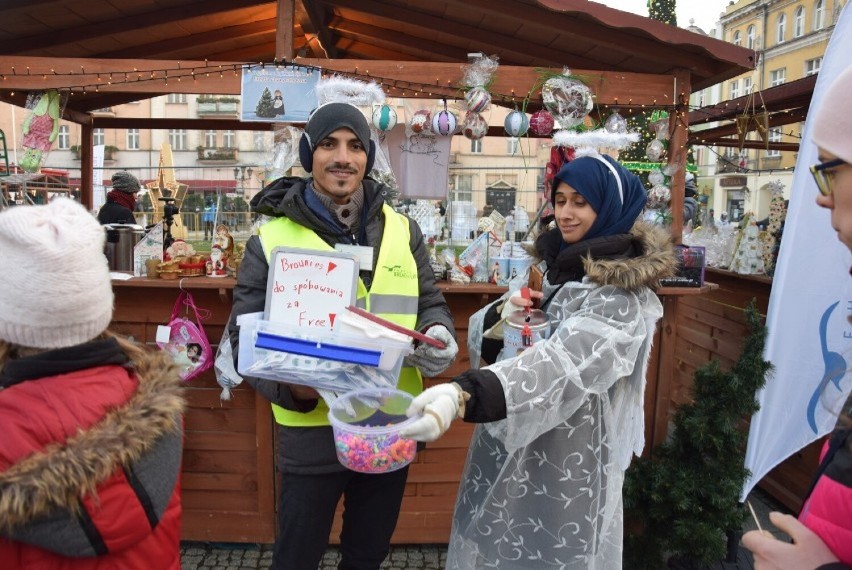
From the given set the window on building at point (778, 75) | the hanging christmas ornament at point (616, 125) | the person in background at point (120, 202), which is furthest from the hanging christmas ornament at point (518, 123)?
the window on building at point (778, 75)

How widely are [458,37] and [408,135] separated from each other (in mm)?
824

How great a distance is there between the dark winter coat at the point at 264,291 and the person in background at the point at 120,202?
12.8ft

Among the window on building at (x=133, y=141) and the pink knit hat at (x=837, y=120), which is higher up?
the window on building at (x=133, y=141)

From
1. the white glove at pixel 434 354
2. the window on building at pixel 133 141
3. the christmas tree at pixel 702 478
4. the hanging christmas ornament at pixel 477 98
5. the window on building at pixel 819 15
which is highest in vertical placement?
the window on building at pixel 819 15

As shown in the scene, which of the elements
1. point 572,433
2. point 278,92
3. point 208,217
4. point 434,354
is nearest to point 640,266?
point 572,433

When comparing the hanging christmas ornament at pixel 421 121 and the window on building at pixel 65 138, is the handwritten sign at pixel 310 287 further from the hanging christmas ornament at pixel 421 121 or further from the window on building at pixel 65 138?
the window on building at pixel 65 138

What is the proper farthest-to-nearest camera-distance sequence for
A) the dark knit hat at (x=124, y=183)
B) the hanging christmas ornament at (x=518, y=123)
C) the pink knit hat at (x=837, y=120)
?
1. the dark knit hat at (x=124, y=183)
2. the hanging christmas ornament at (x=518, y=123)
3. the pink knit hat at (x=837, y=120)

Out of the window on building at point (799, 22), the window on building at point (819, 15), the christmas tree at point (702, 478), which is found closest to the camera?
the christmas tree at point (702, 478)

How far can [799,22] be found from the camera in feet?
101

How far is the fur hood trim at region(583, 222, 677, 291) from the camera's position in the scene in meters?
1.80

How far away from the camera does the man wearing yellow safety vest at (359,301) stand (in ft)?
6.55

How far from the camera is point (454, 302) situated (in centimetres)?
325

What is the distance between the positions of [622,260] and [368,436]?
91 cm

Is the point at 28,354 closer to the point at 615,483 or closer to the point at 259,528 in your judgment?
the point at 615,483
